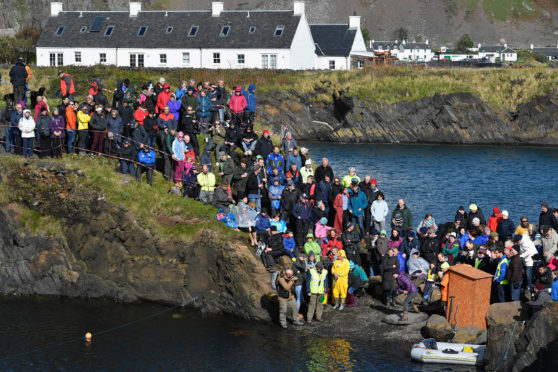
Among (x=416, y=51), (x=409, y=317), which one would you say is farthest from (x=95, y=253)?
(x=416, y=51)

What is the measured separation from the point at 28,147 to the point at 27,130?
0.83 meters

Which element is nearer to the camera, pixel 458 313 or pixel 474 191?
pixel 458 313

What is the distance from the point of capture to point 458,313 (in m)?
27.1

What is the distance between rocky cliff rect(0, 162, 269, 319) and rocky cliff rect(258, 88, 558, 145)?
4821 centimetres

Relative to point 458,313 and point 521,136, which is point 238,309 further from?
point 521,136

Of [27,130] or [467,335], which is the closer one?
[467,335]

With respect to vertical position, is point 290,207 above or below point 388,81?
below

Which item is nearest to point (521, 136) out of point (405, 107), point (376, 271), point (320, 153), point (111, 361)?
point (405, 107)

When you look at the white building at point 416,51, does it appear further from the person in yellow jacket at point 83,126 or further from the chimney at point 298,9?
the person in yellow jacket at point 83,126

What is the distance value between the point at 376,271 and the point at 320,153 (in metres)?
42.5

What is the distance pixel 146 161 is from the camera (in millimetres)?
33781

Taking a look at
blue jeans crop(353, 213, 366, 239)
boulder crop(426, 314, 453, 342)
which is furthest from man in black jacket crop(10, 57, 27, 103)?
boulder crop(426, 314, 453, 342)

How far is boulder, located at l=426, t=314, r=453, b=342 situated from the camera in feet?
87.0

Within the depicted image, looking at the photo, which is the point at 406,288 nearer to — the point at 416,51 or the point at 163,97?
the point at 163,97
